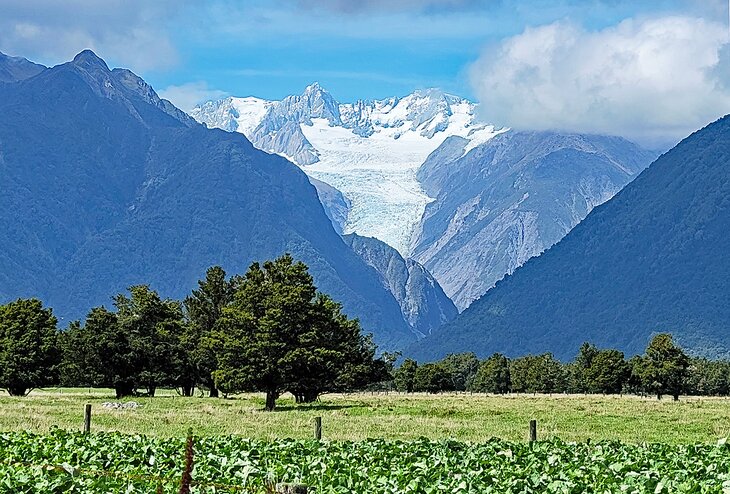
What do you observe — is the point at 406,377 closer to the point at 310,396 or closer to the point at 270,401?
the point at 310,396

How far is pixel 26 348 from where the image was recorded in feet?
293

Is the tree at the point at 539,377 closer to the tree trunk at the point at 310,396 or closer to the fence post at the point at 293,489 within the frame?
the tree trunk at the point at 310,396

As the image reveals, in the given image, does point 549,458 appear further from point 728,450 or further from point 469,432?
point 469,432

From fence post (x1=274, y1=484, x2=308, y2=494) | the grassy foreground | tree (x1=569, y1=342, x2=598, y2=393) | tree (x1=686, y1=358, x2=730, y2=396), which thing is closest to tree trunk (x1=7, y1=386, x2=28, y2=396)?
the grassy foreground

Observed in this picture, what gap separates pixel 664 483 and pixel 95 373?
77.8 metres

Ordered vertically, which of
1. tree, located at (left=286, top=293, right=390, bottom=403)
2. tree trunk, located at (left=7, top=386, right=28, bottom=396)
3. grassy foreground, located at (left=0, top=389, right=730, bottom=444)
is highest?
tree, located at (left=286, top=293, right=390, bottom=403)

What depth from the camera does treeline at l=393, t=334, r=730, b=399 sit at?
126 m

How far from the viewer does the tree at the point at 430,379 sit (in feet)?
582

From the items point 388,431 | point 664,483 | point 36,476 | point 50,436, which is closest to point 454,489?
point 664,483

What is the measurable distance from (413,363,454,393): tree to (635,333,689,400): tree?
53775 mm

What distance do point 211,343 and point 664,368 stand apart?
66.2 meters

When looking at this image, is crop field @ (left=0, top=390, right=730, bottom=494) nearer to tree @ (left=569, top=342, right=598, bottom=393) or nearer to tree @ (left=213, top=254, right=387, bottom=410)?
tree @ (left=213, top=254, right=387, bottom=410)

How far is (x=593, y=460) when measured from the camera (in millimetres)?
24688

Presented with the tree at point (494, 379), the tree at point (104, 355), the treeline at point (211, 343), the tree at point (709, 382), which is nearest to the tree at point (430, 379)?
the tree at point (494, 379)
